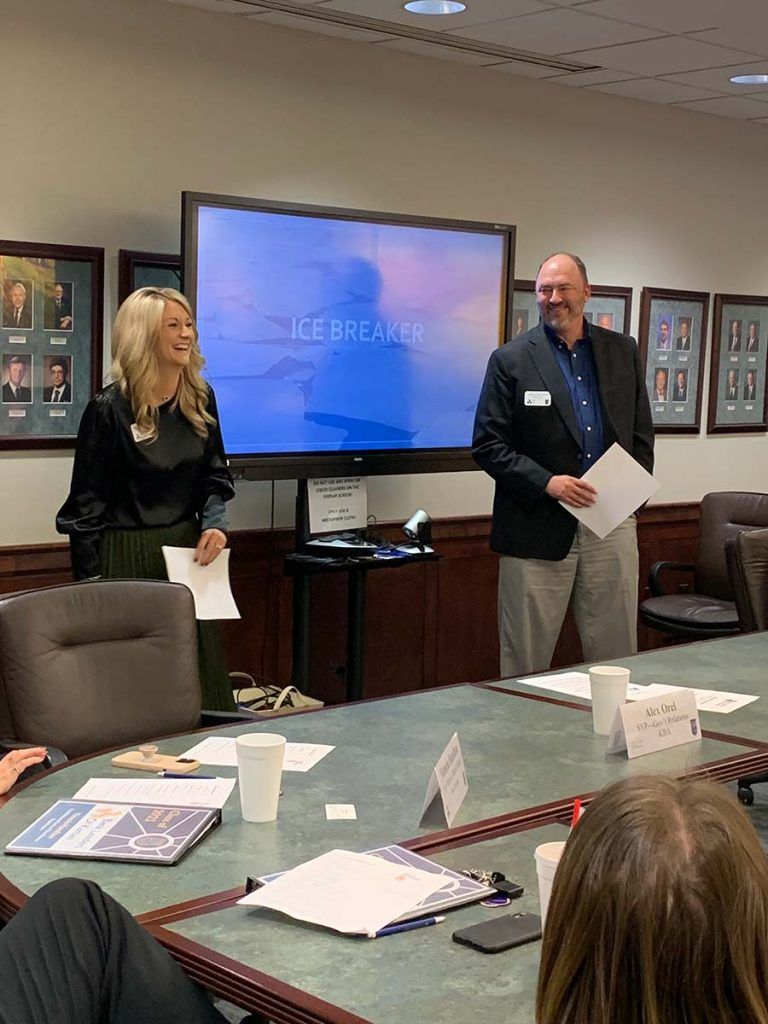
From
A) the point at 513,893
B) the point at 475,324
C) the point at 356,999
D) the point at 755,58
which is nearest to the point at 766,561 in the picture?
the point at 475,324

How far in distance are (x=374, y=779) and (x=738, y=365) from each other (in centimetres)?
515

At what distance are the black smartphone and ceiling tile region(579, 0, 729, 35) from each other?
3.49 metres

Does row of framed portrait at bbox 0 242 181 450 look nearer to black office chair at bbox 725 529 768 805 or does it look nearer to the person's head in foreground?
black office chair at bbox 725 529 768 805

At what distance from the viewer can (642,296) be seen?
6.50m

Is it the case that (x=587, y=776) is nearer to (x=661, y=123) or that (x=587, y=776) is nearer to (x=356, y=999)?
(x=356, y=999)

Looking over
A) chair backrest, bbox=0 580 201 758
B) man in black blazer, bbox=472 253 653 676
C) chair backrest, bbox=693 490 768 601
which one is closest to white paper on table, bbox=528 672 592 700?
chair backrest, bbox=0 580 201 758

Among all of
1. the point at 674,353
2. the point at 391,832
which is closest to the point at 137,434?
the point at 391,832

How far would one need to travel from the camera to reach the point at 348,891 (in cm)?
183

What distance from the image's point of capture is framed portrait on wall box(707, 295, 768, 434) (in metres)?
6.92

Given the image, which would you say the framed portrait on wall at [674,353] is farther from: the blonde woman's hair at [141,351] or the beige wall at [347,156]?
the blonde woman's hair at [141,351]

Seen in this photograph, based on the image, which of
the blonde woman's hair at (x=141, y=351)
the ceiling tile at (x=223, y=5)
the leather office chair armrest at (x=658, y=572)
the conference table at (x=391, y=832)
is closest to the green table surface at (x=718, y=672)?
the conference table at (x=391, y=832)

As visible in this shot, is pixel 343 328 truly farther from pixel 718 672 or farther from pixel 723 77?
pixel 718 672

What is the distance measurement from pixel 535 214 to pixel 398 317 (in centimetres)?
106

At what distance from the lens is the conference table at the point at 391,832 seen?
1.59 metres
